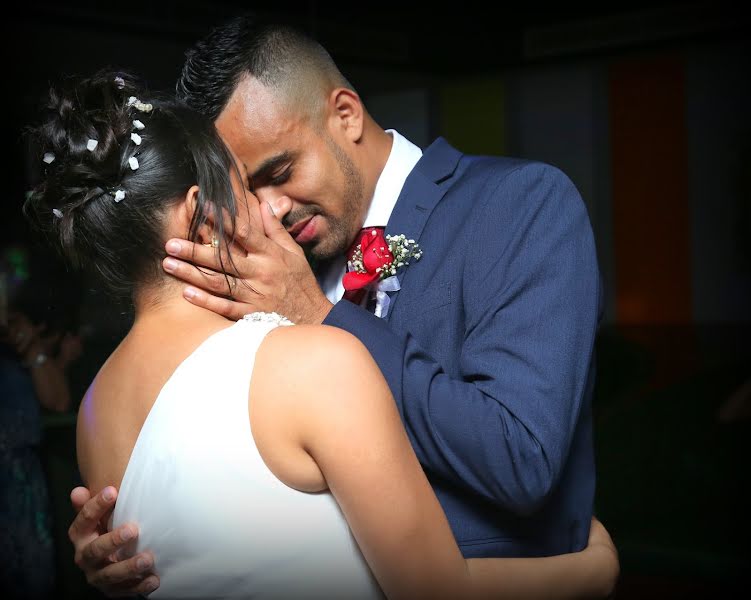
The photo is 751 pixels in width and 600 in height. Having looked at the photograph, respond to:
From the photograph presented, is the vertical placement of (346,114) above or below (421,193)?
above

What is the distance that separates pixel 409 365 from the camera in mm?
1403

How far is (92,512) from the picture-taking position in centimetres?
135

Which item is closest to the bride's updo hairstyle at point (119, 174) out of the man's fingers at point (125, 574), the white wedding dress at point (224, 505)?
the white wedding dress at point (224, 505)

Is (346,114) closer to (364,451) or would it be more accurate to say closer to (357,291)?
(357,291)

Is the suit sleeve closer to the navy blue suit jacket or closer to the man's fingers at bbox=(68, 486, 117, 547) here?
the navy blue suit jacket

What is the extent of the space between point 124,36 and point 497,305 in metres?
4.23

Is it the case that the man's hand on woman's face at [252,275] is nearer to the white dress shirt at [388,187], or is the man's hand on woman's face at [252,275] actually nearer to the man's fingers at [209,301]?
the man's fingers at [209,301]

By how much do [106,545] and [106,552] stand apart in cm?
2

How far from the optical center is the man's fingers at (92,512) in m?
1.30

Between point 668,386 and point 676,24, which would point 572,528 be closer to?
point 668,386

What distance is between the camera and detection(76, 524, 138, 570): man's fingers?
1.27 meters

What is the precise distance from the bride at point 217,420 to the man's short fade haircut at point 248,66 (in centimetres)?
41

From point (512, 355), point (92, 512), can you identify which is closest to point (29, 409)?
point (92, 512)

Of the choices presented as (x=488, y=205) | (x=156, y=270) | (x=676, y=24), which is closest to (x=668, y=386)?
(x=676, y=24)
